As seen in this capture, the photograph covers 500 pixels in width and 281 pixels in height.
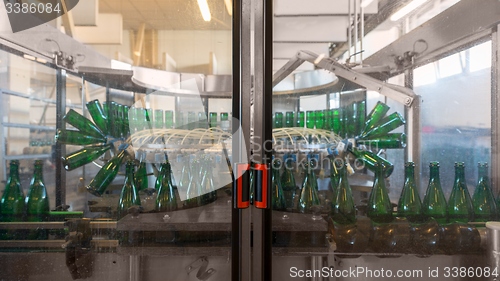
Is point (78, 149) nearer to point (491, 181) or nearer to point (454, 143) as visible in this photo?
point (454, 143)

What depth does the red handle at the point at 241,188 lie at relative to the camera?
30.0 inches

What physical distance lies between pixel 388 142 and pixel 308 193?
0.30 metres

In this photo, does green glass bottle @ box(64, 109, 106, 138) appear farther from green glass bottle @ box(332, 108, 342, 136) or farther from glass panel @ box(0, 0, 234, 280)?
green glass bottle @ box(332, 108, 342, 136)

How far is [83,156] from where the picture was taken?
96 cm

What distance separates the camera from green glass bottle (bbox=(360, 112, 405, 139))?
35.9 inches

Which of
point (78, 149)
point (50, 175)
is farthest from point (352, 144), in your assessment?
point (50, 175)

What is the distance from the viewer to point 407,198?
3.05 feet

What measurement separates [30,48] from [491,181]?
1.52m

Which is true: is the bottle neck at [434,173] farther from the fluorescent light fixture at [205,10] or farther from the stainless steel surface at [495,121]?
the fluorescent light fixture at [205,10]

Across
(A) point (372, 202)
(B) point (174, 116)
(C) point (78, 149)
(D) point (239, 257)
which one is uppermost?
(B) point (174, 116)

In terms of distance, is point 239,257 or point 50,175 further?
point 50,175

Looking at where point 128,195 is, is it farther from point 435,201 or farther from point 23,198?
point 435,201

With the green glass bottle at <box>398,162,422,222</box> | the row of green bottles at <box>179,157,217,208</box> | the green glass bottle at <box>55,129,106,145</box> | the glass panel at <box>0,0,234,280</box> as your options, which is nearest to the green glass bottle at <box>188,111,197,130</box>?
the glass panel at <box>0,0,234,280</box>

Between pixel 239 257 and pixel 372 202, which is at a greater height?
pixel 372 202
